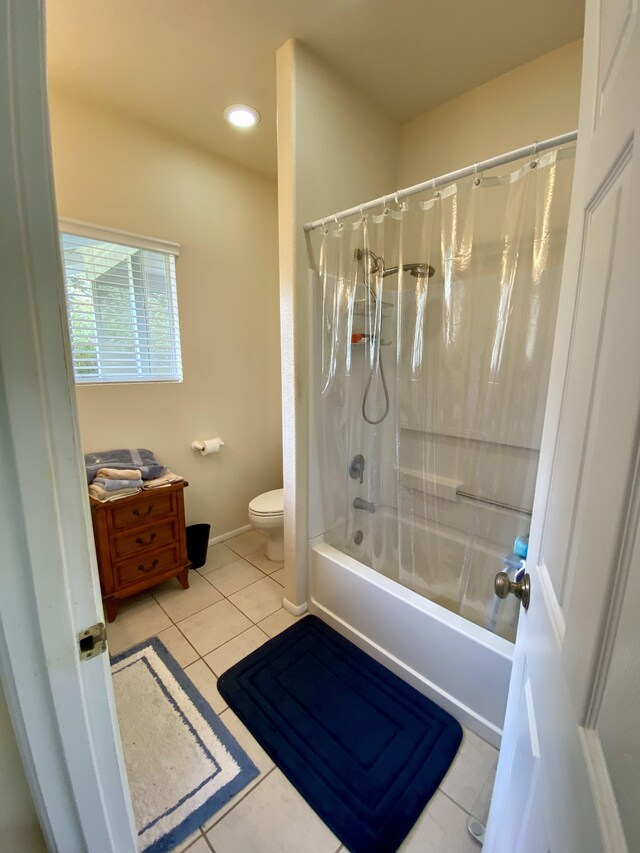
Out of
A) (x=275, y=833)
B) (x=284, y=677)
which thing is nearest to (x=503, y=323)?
(x=284, y=677)

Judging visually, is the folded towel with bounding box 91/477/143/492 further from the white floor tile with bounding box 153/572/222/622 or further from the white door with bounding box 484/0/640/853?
the white door with bounding box 484/0/640/853

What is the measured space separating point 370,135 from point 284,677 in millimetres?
2749

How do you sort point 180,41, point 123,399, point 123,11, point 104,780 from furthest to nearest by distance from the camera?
point 123,399 → point 180,41 → point 123,11 → point 104,780

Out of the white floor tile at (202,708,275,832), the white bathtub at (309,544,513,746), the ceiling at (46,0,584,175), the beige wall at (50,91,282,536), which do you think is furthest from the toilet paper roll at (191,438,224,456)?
the ceiling at (46,0,584,175)

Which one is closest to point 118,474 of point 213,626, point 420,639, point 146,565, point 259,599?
point 146,565

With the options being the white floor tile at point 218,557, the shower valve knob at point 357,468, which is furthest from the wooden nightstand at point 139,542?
the shower valve knob at point 357,468

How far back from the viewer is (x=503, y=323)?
1.41 metres

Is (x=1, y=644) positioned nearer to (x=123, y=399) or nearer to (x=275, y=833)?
(x=275, y=833)

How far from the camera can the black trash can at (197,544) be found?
2.30m

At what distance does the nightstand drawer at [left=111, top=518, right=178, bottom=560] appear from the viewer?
186cm

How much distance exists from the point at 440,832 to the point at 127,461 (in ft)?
6.73

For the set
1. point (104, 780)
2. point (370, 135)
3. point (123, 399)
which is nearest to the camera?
point (104, 780)

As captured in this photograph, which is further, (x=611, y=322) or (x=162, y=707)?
(x=162, y=707)

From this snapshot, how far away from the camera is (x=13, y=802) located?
580mm
